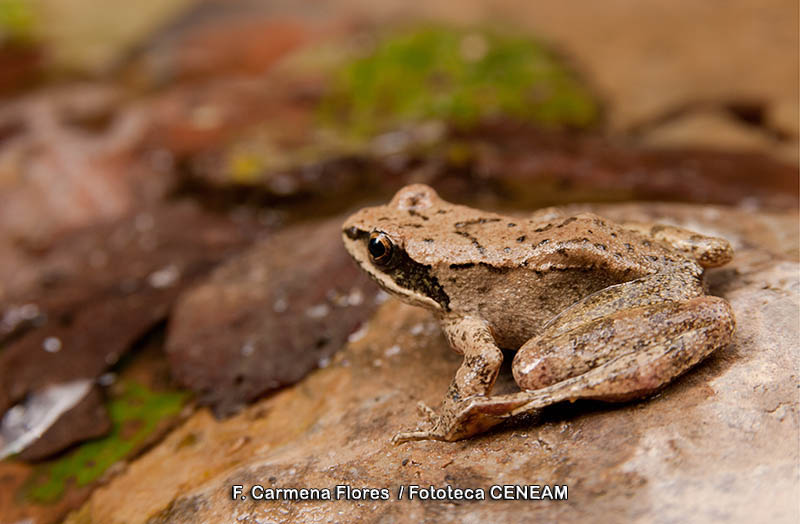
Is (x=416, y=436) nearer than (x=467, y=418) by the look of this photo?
No

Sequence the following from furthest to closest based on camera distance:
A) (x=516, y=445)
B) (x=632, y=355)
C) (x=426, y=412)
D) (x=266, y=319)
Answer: (x=266, y=319), (x=426, y=412), (x=516, y=445), (x=632, y=355)

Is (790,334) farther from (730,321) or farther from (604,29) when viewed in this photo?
(604,29)

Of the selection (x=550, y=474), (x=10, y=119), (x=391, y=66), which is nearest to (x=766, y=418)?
(x=550, y=474)

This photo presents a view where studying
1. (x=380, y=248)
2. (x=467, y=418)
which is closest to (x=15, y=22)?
(x=380, y=248)

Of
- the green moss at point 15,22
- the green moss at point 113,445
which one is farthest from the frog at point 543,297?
the green moss at point 15,22

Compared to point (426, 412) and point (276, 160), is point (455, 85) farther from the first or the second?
point (426, 412)

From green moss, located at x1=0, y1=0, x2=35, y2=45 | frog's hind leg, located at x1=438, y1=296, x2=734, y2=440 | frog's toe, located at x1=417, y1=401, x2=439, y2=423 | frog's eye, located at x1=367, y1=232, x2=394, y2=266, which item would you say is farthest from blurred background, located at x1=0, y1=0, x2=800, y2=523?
frog's hind leg, located at x1=438, y1=296, x2=734, y2=440
